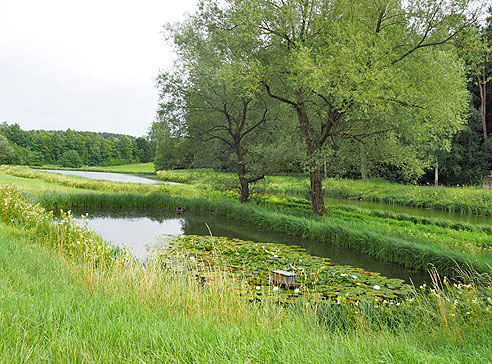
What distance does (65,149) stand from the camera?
9456 cm

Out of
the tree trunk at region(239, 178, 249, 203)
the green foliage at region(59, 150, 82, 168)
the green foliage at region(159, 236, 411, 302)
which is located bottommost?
the green foliage at region(159, 236, 411, 302)

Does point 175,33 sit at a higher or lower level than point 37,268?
higher

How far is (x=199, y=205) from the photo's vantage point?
19.9 meters

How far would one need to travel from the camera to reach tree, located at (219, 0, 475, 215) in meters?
11.0

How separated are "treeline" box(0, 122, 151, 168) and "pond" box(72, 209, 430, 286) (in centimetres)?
6429

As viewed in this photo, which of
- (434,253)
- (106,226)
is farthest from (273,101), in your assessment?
(434,253)

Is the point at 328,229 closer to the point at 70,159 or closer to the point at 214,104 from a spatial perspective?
the point at 214,104

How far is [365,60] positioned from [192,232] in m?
8.86

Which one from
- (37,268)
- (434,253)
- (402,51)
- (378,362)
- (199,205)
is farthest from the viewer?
(199,205)

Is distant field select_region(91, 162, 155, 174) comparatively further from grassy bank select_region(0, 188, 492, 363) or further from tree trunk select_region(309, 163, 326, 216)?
grassy bank select_region(0, 188, 492, 363)

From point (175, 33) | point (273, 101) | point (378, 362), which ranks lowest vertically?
point (378, 362)

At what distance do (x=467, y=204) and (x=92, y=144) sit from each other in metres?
103

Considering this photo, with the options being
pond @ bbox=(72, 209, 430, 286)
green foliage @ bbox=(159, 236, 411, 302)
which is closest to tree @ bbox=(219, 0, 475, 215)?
pond @ bbox=(72, 209, 430, 286)

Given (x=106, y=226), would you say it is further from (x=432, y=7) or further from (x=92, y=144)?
(x=92, y=144)
